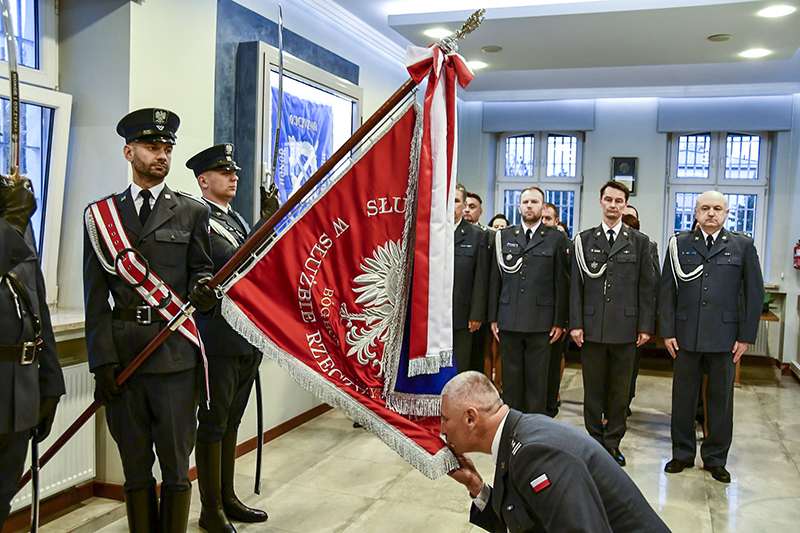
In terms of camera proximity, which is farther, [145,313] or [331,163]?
[145,313]

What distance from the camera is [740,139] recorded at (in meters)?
7.84

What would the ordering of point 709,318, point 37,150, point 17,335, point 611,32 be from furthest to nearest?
1. point 611,32
2. point 709,318
3. point 37,150
4. point 17,335

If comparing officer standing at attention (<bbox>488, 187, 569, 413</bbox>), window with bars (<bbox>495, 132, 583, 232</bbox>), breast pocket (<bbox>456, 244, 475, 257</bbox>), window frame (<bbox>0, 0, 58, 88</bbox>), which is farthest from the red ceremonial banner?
window with bars (<bbox>495, 132, 583, 232</bbox>)

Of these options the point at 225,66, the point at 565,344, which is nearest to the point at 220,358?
the point at 225,66

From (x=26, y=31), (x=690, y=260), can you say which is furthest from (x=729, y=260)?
(x=26, y=31)

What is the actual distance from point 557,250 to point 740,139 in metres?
4.86

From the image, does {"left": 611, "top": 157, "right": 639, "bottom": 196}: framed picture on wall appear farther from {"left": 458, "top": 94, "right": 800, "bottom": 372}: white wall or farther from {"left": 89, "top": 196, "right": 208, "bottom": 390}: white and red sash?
{"left": 89, "top": 196, "right": 208, "bottom": 390}: white and red sash

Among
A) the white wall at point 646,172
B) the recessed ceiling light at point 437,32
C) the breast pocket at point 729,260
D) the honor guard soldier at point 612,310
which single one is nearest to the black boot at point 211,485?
the honor guard soldier at point 612,310

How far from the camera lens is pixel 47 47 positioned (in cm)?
313

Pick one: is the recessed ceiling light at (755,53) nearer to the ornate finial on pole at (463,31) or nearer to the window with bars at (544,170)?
the window with bars at (544,170)

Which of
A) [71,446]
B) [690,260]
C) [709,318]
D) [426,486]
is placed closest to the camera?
[71,446]

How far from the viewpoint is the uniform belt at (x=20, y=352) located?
1.96 m

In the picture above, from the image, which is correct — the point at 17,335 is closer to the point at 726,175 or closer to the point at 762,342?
the point at 762,342

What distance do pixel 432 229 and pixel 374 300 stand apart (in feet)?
0.83
